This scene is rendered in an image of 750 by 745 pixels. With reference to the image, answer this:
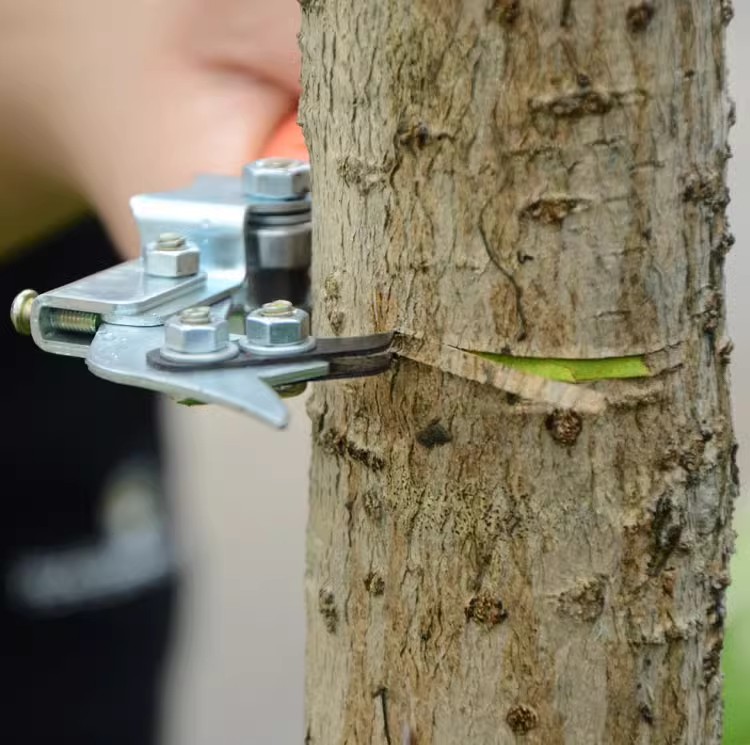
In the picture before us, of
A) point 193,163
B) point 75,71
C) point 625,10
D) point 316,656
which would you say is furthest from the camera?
point 75,71

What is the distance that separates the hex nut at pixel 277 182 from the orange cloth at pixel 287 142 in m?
0.09

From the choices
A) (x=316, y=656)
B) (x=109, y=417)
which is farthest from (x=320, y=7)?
(x=109, y=417)

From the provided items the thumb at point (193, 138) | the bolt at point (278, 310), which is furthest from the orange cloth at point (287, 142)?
the bolt at point (278, 310)

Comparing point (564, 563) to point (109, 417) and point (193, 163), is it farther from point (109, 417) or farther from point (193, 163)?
point (109, 417)

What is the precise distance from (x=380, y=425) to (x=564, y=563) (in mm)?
104

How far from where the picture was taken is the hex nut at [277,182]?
691mm

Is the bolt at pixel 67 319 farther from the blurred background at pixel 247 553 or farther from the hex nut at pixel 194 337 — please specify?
the blurred background at pixel 247 553

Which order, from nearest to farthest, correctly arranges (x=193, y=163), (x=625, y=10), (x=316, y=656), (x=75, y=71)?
(x=625, y=10) < (x=316, y=656) < (x=193, y=163) < (x=75, y=71)

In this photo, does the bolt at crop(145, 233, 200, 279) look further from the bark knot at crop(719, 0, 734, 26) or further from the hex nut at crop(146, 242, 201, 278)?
the bark knot at crop(719, 0, 734, 26)

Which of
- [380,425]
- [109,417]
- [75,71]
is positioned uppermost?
[75,71]

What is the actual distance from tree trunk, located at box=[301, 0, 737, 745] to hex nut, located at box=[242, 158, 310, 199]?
0.11 meters

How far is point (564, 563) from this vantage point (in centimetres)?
54

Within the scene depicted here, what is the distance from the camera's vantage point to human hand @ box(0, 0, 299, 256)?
2.96 feet

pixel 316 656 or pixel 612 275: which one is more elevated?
pixel 612 275
